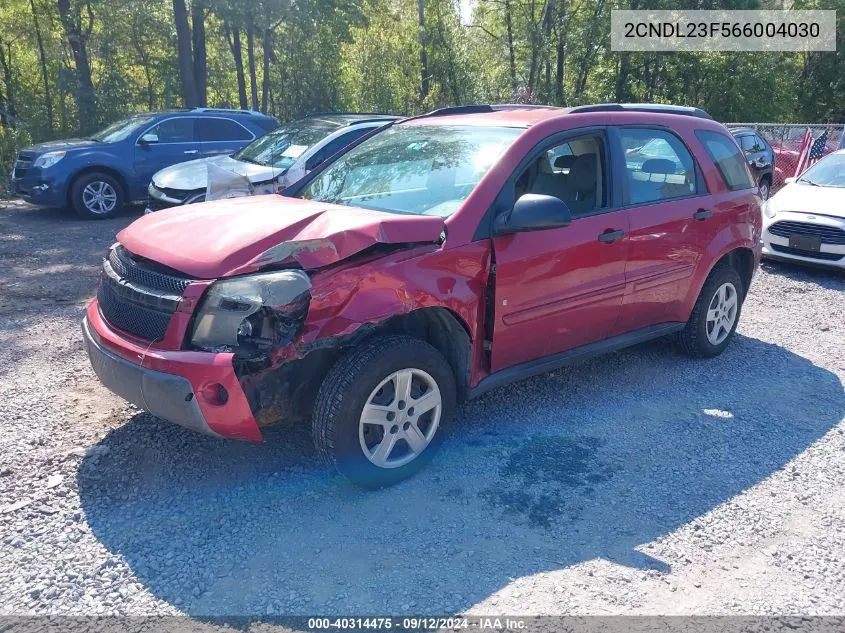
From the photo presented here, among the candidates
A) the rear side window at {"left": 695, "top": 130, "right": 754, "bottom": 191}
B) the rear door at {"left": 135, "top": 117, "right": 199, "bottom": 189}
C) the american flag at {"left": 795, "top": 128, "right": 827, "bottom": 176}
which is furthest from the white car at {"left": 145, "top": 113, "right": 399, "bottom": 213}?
the american flag at {"left": 795, "top": 128, "right": 827, "bottom": 176}

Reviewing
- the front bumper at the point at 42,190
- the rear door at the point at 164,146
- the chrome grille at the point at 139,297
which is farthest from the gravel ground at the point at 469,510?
the rear door at the point at 164,146

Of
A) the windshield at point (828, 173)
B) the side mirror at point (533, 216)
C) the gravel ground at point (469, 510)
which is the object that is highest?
the windshield at point (828, 173)

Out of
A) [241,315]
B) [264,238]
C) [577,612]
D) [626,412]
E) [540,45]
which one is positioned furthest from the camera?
[540,45]

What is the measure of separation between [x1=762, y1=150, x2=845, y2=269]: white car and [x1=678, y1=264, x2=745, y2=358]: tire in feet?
11.4

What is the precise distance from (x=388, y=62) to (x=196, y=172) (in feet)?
67.8

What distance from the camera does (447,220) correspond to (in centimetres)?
369

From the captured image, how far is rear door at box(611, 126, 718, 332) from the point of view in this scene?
15.0ft

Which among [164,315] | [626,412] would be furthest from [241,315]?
[626,412]

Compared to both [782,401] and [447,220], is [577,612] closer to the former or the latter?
[447,220]

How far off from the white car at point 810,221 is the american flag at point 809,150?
20.7 feet

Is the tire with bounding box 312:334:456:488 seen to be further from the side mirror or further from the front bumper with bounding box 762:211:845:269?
the front bumper with bounding box 762:211:845:269

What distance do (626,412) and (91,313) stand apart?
328 centimetres

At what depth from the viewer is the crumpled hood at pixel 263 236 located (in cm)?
324

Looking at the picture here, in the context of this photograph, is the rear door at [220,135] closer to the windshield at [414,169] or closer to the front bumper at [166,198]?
the front bumper at [166,198]
